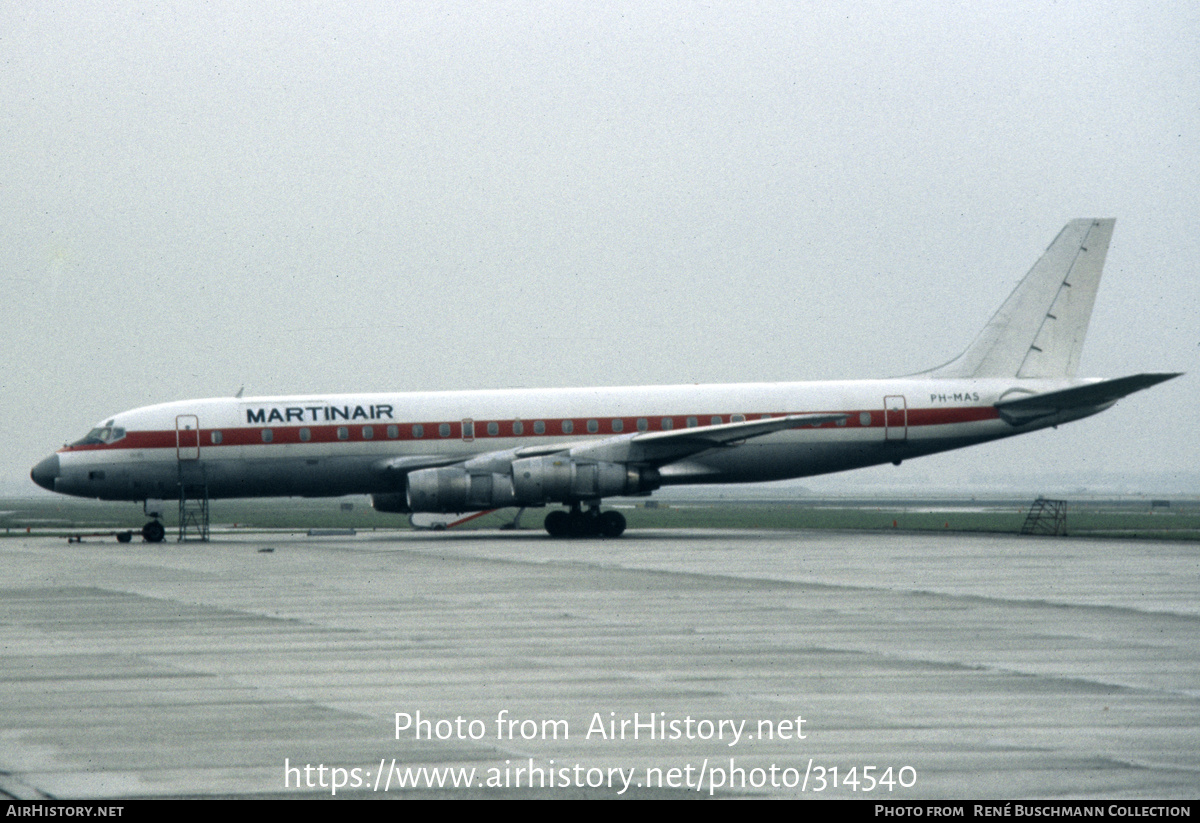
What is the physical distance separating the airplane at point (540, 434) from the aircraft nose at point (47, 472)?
0.05 meters

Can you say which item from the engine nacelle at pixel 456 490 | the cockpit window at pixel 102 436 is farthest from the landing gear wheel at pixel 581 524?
the cockpit window at pixel 102 436

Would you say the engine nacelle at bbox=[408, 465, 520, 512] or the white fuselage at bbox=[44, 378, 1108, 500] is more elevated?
the white fuselage at bbox=[44, 378, 1108, 500]

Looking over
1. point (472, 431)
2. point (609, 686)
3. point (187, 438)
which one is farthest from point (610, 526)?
point (609, 686)

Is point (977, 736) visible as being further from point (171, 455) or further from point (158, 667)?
point (171, 455)

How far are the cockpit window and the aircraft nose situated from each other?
678mm

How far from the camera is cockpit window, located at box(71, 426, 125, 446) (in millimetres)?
34531

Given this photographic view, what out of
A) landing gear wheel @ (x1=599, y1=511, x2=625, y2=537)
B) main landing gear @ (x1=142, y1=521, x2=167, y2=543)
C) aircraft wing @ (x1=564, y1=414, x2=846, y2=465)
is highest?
aircraft wing @ (x1=564, y1=414, x2=846, y2=465)

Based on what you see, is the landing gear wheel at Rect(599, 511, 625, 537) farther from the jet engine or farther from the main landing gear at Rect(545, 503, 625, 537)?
the jet engine

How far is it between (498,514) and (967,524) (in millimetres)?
20300

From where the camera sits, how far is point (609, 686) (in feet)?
32.0

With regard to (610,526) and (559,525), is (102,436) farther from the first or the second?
(610,526)

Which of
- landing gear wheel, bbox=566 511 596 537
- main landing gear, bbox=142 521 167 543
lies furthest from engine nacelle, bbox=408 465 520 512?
main landing gear, bbox=142 521 167 543

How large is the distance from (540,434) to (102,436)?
427 inches

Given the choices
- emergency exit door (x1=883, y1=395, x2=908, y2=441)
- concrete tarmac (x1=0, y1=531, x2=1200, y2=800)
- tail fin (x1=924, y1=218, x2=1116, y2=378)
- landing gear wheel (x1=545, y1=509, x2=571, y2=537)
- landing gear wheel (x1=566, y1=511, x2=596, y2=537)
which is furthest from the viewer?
tail fin (x1=924, y1=218, x2=1116, y2=378)
